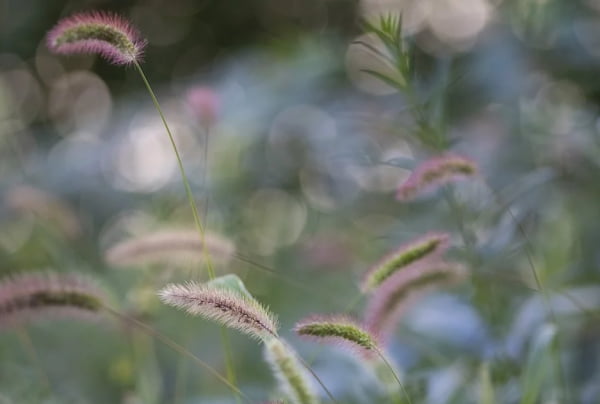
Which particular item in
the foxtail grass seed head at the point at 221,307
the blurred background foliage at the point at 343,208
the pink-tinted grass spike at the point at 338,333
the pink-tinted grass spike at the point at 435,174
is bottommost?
the foxtail grass seed head at the point at 221,307

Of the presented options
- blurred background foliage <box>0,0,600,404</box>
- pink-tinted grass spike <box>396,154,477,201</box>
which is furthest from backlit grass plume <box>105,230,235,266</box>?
pink-tinted grass spike <box>396,154,477,201</box>

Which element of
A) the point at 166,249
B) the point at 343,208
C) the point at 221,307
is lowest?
the point at 221,307

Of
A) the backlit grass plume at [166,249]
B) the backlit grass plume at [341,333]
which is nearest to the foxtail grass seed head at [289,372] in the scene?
the backlit grass plume at [341,333]

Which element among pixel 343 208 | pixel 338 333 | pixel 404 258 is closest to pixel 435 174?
pixel 404 258

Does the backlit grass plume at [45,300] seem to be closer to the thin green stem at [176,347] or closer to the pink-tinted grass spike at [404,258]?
the thin green stem at [176,347]

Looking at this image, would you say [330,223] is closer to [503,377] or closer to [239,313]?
[503,377]

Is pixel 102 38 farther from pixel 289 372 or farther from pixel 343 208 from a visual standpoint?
pixel 343 208
